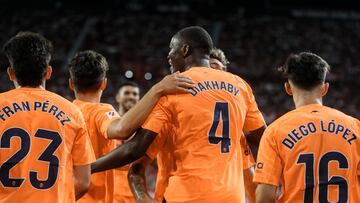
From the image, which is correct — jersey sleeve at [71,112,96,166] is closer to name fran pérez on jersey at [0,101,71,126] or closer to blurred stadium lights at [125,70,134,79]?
name fran pérez on jersey at [0,101,71,126]

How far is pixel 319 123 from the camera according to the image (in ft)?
13.6

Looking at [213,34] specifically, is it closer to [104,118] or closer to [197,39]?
[104,118]

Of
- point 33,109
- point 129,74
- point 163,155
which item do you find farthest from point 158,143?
point 129,74

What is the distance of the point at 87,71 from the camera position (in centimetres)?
516

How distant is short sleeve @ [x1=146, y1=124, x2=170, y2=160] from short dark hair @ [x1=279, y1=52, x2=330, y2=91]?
3.10 ft

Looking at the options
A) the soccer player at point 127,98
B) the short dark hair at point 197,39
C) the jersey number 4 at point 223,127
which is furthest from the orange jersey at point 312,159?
the soccer player at point 127,98

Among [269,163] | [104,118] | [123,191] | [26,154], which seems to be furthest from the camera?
[123,191]

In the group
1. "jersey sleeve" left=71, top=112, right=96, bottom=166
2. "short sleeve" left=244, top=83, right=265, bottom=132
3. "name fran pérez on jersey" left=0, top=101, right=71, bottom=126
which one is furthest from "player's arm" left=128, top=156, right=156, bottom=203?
"short sleeve" left=244, top=83, right=265, bottom=132

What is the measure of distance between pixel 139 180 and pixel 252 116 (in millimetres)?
965

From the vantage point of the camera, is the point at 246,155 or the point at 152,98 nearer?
the point at 152,98

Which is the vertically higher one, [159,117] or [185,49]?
[185,49]

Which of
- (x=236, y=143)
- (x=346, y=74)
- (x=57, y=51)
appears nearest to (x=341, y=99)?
(x=346, y=74)

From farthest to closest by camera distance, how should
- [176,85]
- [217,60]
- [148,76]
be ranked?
[148,76], [217,60], [176,85]

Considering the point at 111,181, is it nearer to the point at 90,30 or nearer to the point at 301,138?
the point at 301,138
